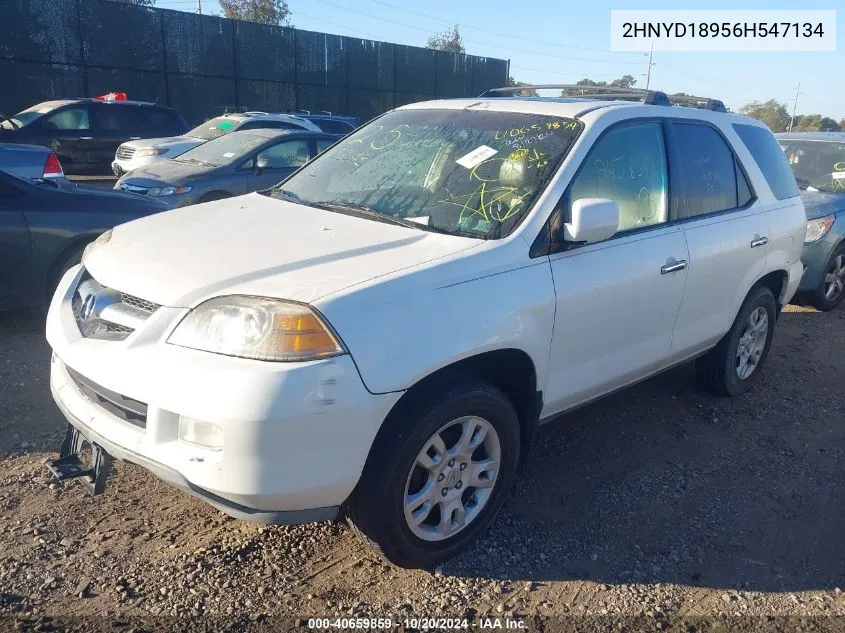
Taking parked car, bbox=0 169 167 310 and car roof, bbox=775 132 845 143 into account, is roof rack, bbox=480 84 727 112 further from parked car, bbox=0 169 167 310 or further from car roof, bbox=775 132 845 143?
car roof, bbox=775 132 845 143

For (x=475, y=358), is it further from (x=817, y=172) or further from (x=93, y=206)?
(x=817, y=172)

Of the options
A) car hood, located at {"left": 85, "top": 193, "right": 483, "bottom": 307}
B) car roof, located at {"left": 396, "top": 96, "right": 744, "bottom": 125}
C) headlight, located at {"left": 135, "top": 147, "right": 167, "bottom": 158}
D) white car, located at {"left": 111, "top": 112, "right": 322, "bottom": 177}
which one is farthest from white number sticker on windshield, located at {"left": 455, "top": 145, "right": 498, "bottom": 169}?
headlight, located at {"left": 135, "top": 147, "right": 167, "bottom": 158}

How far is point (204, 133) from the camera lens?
14.1 meters

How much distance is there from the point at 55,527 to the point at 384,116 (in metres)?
2.77

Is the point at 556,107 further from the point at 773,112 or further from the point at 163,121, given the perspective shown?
the point at 773,112

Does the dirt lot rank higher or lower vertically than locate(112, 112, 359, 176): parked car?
lower

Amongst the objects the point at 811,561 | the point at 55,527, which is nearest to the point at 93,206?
the point at 55,527

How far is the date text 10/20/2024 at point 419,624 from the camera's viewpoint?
2654 mm

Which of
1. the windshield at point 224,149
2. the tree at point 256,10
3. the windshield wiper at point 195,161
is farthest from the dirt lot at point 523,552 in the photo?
the tree at point 256,10

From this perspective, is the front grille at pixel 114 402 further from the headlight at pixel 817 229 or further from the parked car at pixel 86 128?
the parked car at pixel 86 128

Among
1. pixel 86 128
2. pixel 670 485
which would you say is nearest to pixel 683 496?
pixel 670 485

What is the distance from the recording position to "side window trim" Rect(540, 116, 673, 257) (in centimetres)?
310

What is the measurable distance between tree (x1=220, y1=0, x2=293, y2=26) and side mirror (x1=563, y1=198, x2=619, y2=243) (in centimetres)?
4823

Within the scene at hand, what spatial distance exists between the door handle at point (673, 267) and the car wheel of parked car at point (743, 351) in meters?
1.05
